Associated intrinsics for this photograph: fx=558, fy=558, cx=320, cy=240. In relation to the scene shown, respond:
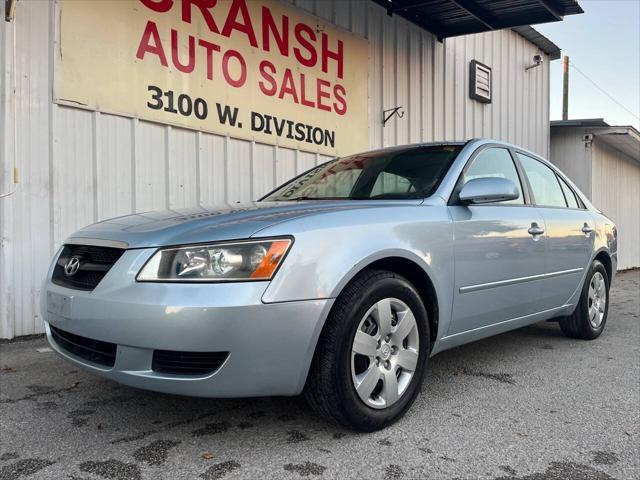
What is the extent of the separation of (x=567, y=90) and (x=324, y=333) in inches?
1054

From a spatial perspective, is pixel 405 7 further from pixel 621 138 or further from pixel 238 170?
pixel 621 138

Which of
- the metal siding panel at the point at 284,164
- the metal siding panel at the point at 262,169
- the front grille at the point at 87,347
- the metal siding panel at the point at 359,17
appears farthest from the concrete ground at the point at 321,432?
the metal siding panel at the point at 359,17

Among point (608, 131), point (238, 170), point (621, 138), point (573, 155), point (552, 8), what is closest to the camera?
point (238, 170)

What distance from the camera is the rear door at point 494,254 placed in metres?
3.08

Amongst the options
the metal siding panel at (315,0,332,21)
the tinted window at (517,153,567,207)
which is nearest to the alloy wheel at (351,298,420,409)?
the tinted window at (517,153,567,207)

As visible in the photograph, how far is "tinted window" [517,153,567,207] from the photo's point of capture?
403 centimetres

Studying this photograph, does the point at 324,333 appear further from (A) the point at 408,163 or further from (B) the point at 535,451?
(A) the point at 408,163

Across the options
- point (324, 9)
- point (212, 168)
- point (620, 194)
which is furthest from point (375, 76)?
point (620, 194)

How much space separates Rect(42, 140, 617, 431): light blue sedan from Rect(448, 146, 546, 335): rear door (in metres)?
0.01

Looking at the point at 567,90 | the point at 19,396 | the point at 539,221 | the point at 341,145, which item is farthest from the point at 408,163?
the point at 567,90

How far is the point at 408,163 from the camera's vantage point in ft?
11.6

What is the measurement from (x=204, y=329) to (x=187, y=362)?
0.19 m

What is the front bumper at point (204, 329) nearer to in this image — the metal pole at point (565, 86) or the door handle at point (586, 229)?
the door handle at point (586, 229)

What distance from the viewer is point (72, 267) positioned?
2.59m
